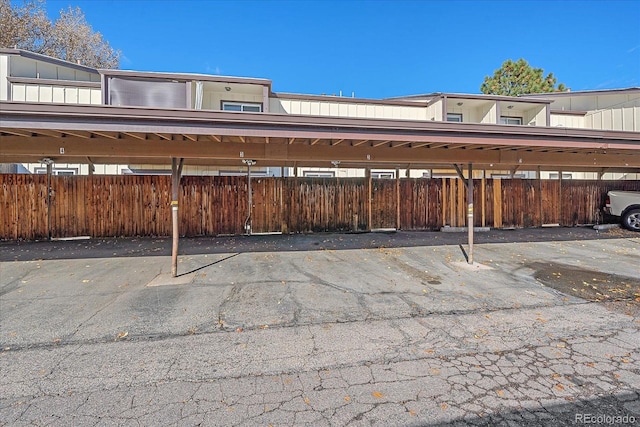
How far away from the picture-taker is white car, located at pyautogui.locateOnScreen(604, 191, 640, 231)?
1105 cm

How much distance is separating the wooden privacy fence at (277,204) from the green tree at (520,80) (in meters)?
16.8

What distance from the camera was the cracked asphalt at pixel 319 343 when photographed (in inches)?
90.0

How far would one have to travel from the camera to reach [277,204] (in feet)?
34.5

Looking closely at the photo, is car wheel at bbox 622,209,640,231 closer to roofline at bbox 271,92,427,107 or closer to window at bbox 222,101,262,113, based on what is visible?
roofline at bbox 271,92,427,107

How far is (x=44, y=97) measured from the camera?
10.8m

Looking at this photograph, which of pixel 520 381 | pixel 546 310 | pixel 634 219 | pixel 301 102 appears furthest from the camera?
pixel 301 102

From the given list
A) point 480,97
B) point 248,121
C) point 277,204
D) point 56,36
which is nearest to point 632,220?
point 480,97

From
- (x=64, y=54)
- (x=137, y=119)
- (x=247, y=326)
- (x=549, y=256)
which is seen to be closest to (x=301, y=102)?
(x=137, y=119)

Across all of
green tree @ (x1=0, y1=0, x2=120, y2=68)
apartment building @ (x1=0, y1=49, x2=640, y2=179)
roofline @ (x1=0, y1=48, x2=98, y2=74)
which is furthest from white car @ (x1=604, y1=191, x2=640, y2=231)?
green tree @ (x1=0, y1=0, x2=120, y2=68)

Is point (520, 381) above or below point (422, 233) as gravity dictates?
below

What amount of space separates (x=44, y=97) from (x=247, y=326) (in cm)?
1233

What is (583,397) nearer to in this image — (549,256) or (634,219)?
(549,256)
